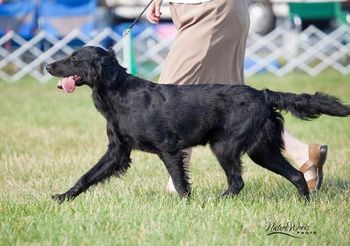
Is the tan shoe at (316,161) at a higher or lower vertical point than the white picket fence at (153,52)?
higher

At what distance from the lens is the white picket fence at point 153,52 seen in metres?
15.6

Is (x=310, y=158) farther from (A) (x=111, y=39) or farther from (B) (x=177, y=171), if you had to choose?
(A) (x=111, y=39)

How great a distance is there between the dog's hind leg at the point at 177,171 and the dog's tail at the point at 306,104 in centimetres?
75

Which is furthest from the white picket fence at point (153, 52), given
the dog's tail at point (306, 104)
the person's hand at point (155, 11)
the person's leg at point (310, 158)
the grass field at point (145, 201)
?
the dog's tail at point (306, 104)

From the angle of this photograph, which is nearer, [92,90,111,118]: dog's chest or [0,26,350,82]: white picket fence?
[92,90,111,118]: dog's chest

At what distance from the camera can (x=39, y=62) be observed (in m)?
15.5

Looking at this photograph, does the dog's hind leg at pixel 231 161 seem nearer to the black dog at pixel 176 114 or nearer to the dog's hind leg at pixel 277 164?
the black dog at pixel 176 114

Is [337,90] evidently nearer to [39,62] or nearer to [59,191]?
[39,62]

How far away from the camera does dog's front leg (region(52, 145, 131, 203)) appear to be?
495cm

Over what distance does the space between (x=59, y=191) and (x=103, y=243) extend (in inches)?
74.6

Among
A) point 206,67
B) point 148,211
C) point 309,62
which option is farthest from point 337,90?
point 148,211

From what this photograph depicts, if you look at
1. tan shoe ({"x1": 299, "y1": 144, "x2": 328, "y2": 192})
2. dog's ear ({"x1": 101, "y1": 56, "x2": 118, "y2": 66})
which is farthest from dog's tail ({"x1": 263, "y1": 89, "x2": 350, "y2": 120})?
dog's ear ({"x1": 101, "y1": 56, "x2": 118, "y2": 66})

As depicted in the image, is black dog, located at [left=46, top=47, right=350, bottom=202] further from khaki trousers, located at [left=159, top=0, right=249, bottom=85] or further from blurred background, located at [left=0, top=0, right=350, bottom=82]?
blurred background, located at [left=0, top=0, right=350, bottom=82]

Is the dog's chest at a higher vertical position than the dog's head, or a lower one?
lower
